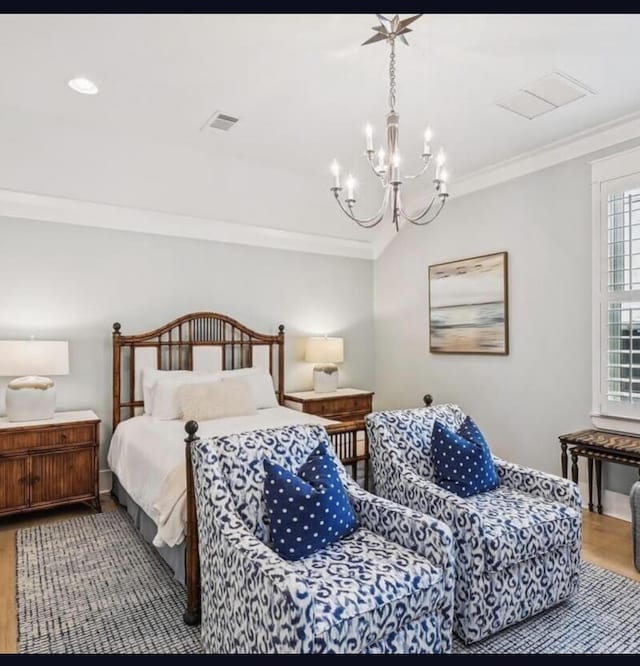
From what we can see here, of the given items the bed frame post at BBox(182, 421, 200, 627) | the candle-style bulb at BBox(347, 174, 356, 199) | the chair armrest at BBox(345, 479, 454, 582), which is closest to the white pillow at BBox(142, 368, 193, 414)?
the bed frame post at BBox(182, 421, 200, 627)

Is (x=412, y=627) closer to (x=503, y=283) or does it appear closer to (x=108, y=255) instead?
(x=503, y=283)

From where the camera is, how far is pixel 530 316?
158 inches

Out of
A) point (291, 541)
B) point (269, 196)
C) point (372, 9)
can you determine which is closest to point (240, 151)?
point (269, 196)

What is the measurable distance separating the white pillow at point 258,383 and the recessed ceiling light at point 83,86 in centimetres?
231

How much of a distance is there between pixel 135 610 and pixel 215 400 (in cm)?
167

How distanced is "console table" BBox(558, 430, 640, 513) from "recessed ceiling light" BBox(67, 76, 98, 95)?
3.93 meters

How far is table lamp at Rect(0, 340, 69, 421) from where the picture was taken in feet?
10.8

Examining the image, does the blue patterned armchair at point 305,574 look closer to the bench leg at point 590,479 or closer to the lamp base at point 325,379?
the bench leg at point 590,479

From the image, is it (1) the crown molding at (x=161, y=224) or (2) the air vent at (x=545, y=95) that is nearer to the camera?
(2) the air vent at (x=545, y=95)

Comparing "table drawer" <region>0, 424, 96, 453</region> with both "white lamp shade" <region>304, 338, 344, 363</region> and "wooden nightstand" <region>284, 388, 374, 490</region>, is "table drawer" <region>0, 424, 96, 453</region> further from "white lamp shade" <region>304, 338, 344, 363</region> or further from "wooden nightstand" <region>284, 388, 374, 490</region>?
"white lamp shade" <region>304, 338, 344, 363</region>

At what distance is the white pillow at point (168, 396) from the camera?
368 centimetres

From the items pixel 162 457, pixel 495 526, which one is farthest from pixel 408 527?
pixel 162 457

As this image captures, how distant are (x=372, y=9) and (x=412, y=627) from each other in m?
2.65

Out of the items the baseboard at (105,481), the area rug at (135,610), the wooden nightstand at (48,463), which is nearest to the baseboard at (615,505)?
the area rug at (135,610)
